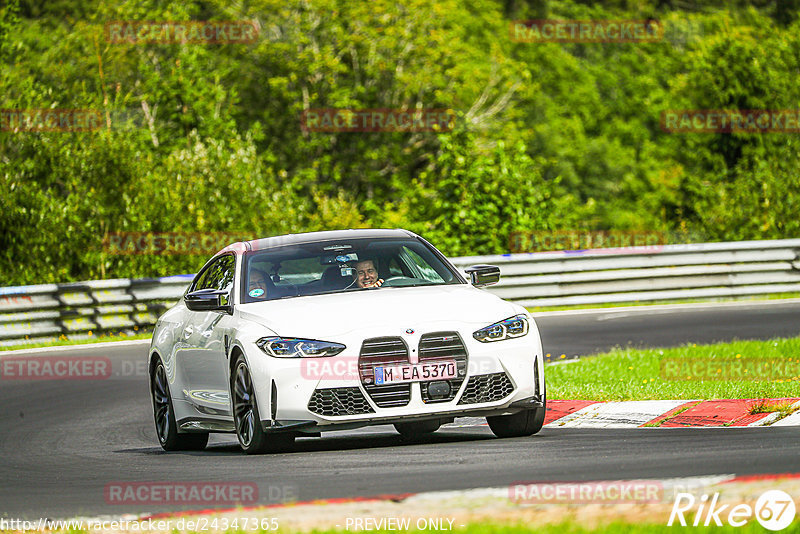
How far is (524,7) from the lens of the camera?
7706 centimetres

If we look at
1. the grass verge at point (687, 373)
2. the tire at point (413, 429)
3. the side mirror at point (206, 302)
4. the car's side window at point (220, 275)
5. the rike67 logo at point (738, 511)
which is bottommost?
the grass verge at point (687, 373)

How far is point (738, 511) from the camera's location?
5.62 metres

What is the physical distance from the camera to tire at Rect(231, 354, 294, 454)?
9023 mm

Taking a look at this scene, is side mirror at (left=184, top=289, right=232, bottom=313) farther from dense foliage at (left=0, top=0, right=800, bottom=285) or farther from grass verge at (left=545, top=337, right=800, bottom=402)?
dense foliage at (left=0, top=0, right=800, bottom=285)

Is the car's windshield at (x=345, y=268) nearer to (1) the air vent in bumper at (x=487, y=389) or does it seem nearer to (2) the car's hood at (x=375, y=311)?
(2) the car's hood at (x=375, y=311)

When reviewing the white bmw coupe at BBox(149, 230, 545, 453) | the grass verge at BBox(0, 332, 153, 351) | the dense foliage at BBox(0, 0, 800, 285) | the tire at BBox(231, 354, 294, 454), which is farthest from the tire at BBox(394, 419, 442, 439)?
the dense foliage at BBox(0, 0, 800, 285)

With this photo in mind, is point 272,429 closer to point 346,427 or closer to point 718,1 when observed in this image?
point 346,427

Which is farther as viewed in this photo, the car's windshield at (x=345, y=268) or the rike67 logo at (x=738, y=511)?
the car's windshield at (x=345, y=268)

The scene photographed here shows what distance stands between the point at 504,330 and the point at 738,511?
359 cm

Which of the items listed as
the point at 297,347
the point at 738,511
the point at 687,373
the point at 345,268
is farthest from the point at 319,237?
the point at 738,511

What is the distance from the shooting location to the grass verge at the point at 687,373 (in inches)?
451

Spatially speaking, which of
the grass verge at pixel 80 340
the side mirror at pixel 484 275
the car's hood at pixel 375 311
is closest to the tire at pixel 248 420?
the car's hood at pixel 375 311

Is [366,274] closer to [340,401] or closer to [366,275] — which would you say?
[366,275]

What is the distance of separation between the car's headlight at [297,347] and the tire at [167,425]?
2131 mm
